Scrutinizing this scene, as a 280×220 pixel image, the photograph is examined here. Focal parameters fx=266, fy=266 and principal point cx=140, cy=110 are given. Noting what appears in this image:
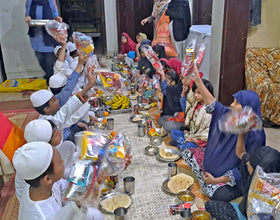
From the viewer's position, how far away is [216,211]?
1.84 meters

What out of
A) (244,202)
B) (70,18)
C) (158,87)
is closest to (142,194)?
(244,202)

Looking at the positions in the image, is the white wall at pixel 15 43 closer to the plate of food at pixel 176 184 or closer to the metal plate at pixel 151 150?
the metal plate at pixel 151 150

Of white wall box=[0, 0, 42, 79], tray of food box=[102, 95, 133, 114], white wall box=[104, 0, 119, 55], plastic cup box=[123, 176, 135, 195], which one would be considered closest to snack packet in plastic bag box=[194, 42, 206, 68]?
plastic cup box=[123, 176, 135, 195]

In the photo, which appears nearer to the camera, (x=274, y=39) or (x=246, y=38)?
(x=246, y=38)

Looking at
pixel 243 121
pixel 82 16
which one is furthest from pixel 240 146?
pixel 82 16

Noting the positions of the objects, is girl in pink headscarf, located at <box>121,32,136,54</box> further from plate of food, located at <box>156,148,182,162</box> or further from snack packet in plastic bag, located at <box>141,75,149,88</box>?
plate of food, located at <box>156,148,182,162</box>

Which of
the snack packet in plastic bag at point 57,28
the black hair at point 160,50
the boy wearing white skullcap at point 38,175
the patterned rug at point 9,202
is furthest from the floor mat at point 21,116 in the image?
the boy wearing white skullcap at point 38,175

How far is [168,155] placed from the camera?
2.69m

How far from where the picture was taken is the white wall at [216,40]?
13.4 feet

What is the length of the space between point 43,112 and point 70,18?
29.3ft

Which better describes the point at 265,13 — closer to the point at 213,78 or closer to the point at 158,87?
the point at 213,78

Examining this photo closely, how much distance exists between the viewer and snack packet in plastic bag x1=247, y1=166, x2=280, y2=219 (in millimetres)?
1289

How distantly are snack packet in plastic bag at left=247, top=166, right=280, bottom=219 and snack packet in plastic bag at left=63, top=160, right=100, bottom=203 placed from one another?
31.6 inches

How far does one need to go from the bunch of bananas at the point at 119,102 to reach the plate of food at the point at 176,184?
185cm
